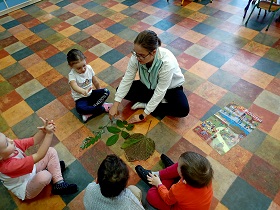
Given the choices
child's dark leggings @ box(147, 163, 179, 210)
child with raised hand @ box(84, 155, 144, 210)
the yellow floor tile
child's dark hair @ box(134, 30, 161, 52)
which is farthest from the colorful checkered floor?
child's dark hair @ box(134, 30, 161, 52)

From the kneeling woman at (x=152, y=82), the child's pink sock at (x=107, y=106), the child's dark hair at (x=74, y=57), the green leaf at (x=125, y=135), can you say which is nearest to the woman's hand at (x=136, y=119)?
the kneeling woman at (x=152, y=82)

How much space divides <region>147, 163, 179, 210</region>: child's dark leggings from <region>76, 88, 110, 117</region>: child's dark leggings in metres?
0.91

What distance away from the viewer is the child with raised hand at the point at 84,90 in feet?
6.08

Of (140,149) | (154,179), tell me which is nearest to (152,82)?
(140,149)

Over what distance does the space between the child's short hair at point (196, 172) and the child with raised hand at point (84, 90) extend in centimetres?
119

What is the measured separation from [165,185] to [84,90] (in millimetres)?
1100

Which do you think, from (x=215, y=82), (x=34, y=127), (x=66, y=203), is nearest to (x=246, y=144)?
(x=215, y=82)

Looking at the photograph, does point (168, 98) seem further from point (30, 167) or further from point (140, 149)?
point (30, 167)

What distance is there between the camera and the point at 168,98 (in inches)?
80.8

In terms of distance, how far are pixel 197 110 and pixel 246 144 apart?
0.54 m

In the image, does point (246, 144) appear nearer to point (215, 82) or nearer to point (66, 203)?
point (215, 82)

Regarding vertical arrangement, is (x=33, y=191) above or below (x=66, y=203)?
above

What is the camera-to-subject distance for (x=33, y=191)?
149 cm

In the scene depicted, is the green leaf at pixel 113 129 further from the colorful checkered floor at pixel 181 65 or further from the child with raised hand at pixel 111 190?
the child with raised hand at pixel 111 190
